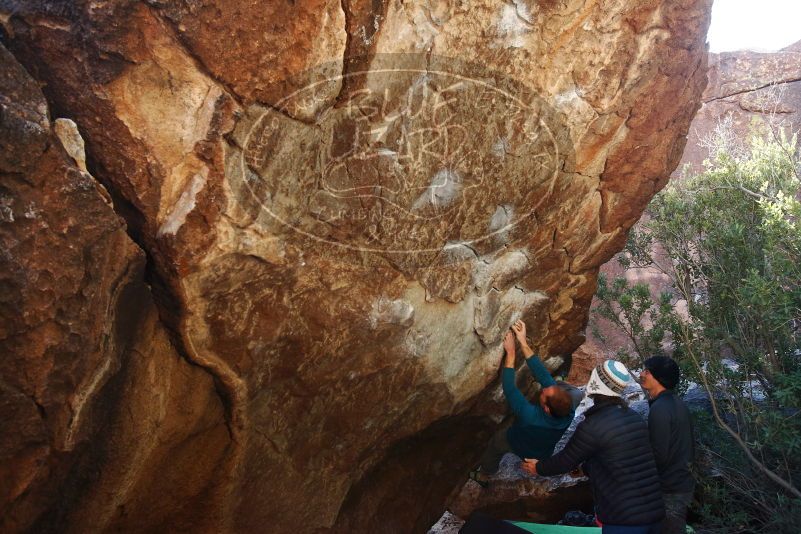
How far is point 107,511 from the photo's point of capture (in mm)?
3223

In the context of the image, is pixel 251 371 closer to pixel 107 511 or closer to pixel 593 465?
pixel 107 511

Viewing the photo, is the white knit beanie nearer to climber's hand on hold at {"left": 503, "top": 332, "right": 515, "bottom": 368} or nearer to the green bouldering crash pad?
climber's hand on hold at {"left": 503, "top": 332, "right": 515, "bottom": 368}

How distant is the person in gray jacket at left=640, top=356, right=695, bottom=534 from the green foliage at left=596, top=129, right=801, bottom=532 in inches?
30.5

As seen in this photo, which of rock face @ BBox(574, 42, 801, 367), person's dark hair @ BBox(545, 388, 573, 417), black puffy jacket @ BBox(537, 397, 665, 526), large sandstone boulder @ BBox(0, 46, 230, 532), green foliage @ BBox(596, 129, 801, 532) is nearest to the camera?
large sandstone boulder @ BBox(0, 46, 230, 532)

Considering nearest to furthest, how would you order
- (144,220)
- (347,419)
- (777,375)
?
(144,220) < (347,419) < (777,375)

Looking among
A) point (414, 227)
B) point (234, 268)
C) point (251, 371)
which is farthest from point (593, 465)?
point (234, 268)

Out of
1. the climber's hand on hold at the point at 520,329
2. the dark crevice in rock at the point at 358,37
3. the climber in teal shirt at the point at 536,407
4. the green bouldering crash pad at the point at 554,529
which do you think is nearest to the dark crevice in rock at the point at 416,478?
the climber in teal shirt at the point at 536,407

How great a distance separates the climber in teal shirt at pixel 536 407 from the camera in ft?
13.7

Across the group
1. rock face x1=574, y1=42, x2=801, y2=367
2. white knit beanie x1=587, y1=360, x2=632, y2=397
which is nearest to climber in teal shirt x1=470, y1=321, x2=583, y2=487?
white knit beanie x1=587, y1=360, x2=632, y2=397

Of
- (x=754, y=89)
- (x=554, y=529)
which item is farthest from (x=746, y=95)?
Answer: (x=554, y=529)

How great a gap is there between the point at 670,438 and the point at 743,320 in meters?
1.98

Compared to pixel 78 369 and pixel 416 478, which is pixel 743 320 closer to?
pixel 416 478

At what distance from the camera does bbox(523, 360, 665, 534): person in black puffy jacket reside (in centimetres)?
360

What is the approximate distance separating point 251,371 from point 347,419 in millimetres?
877
